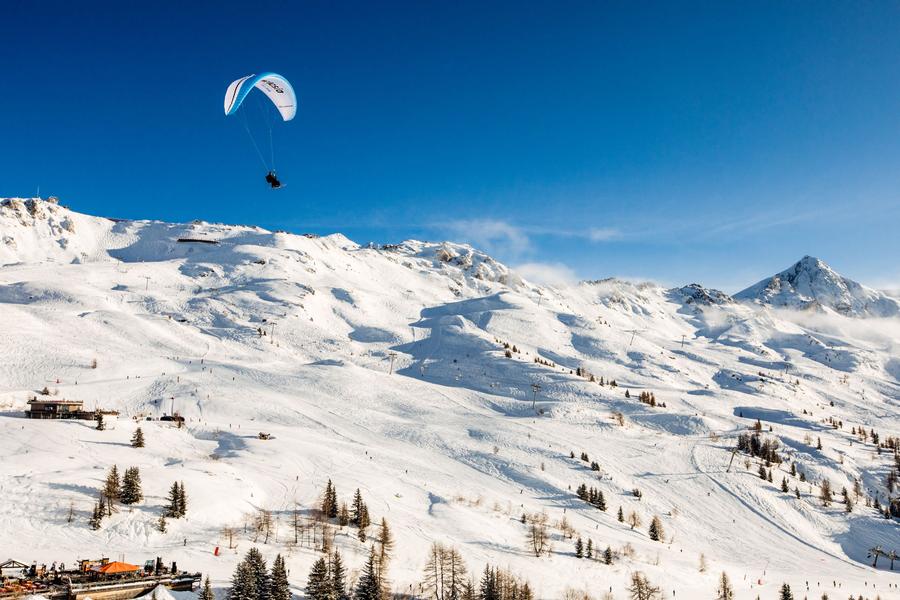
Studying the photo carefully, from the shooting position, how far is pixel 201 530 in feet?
144

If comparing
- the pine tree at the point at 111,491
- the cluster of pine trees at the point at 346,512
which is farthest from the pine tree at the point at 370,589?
the pine tree at the point at 111,491

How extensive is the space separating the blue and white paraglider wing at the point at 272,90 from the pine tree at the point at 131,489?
32.1 metres

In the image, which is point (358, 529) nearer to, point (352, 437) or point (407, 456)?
point (407, 456)

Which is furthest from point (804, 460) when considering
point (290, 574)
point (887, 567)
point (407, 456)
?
point (290, 574)

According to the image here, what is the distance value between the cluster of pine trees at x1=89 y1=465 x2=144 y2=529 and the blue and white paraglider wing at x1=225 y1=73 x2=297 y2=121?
31432mm

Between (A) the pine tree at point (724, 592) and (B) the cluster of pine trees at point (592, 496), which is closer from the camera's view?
(A) the pine tree at point (724, 592)

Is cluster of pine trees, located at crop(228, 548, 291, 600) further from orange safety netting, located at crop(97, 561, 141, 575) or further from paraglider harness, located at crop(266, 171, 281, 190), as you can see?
paraglider harness, located at crop(266, 171, 281, 190)

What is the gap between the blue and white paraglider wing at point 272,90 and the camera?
35719 mm

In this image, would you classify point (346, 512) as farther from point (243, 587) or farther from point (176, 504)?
point (243, 587)

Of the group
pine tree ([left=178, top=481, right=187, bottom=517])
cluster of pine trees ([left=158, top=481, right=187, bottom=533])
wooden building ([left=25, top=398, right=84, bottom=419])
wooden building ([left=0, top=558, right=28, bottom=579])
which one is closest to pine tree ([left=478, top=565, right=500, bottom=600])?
pine tree ([left=178, top=481, right=187, bottom=517])

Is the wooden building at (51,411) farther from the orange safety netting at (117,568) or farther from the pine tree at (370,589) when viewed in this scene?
the pine tree at (370,589)

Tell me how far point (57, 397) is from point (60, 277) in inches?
3687

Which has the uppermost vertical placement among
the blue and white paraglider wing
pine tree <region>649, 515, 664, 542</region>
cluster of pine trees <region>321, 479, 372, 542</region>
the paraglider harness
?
the blue and white paraglider wing

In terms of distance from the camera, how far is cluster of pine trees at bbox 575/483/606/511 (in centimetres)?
6838
